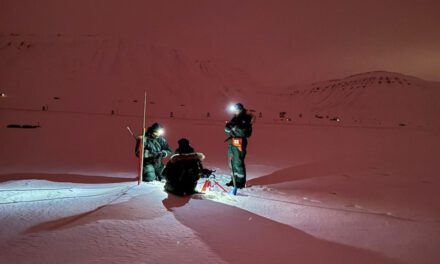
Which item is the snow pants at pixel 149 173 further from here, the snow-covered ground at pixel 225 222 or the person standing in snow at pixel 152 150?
the snow-covered ground at pixel 225 222

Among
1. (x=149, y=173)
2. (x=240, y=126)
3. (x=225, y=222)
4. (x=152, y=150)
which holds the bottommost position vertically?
(x=225, y=222)

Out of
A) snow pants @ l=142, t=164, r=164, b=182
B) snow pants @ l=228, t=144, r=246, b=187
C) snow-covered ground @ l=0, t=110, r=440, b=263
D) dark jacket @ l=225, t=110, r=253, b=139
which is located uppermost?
dark jacket @ l=225, t=110, r=253, b=139

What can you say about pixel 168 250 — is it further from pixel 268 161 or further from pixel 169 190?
pixel 268 161

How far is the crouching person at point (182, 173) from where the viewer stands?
6164mm

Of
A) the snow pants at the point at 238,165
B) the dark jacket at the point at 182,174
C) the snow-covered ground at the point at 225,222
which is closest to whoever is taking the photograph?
the snow-covered ground at the point at 225,222

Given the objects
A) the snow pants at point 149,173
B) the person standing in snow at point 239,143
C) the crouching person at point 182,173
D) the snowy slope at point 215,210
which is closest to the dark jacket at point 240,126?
the person standing in snow at point 239,143

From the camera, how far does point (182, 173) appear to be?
6.18 m

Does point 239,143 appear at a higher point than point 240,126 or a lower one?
lower

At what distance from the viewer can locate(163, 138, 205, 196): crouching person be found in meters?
6.16

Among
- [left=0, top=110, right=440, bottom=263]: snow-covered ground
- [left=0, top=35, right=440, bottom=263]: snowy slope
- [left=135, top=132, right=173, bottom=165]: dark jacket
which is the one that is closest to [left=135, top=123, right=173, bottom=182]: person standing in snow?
[left=135, top=132, right=173, bottom=165]: dark jacket

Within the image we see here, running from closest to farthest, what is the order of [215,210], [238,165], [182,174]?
[215,210]
[182,174]
[238,165]

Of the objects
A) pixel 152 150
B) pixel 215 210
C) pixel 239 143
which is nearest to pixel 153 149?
pixel 152 150

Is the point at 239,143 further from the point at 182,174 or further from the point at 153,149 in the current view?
the point at 153,149

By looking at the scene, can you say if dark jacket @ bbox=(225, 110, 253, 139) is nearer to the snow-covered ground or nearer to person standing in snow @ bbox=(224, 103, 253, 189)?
person standing in snow @ bbox=(224, 103, 253, 189)
